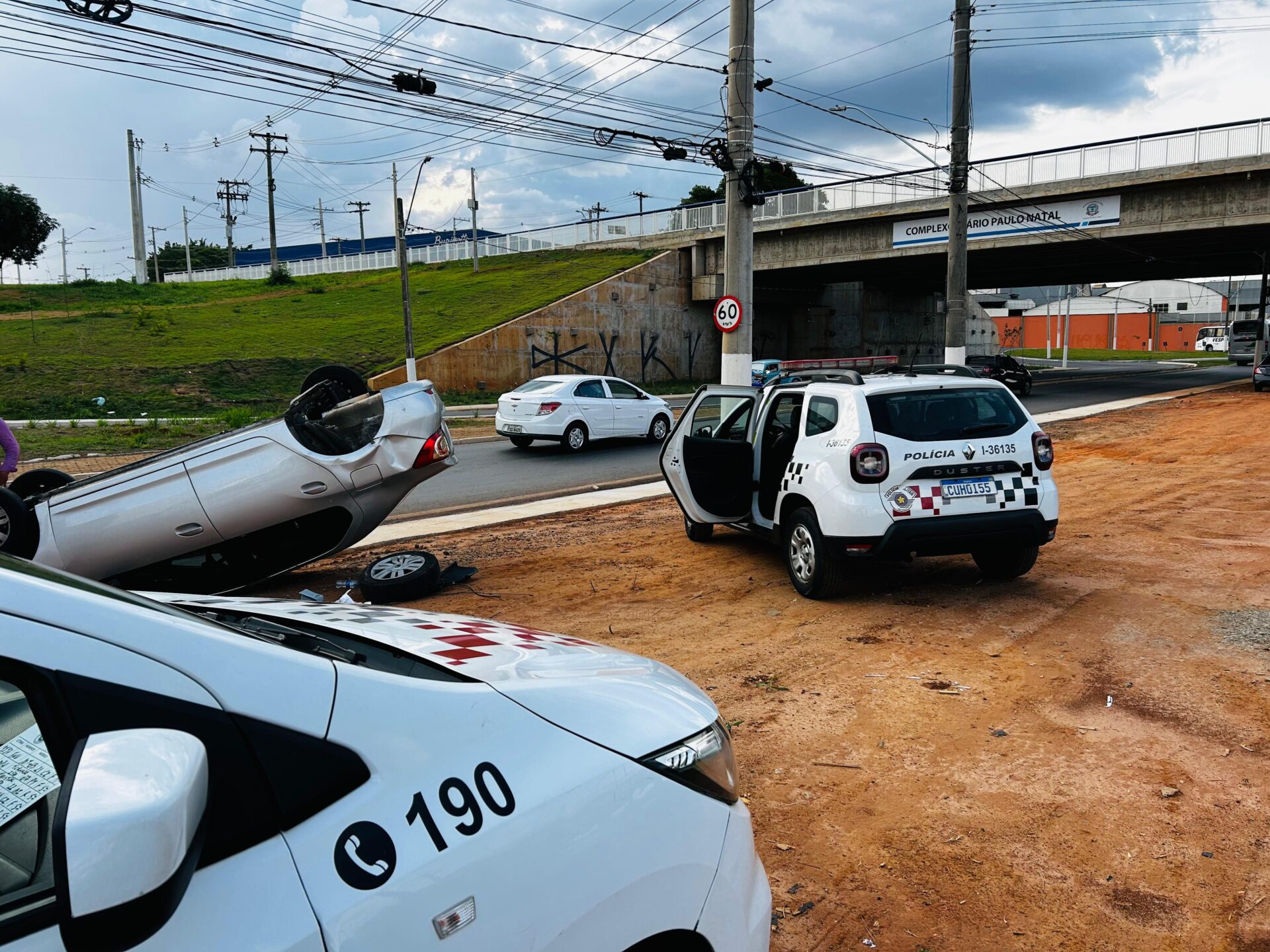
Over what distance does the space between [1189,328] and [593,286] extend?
82.1 m

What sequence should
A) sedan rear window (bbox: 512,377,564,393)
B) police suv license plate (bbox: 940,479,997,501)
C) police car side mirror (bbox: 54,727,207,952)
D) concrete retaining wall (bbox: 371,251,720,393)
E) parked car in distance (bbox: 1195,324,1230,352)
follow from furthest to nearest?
parked car in distance (bbox: 1195,324,1230,352) → concrete retaining wall (bbox: 371,251,720,393) → sedan rear window (bbox: 512,377,564,393) → police suv license plate (bbox: 940,479,997,501) → police car side mirror (bbox: 54,727,207,952)

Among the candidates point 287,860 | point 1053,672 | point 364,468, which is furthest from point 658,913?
point 364,468

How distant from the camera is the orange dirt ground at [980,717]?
3.27 metres

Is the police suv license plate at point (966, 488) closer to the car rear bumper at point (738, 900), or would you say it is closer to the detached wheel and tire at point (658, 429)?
the car rear bumper at point (738, 900)

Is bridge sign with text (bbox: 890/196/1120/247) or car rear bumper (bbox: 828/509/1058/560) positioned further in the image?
bridge sign with text (bbox: 890/196/1120/247)

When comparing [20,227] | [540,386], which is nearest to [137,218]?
[20,227]

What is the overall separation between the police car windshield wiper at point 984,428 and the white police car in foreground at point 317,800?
17.2ft

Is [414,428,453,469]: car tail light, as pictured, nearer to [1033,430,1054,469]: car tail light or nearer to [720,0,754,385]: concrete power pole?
[1033,430,1054,469]: car tail light

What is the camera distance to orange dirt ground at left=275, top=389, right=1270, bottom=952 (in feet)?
10.7

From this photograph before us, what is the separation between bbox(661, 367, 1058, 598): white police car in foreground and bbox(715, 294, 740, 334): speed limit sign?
7.33 m

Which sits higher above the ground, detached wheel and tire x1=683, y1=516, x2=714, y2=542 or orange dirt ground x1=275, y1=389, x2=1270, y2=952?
detached wheel and tire x1=683, y1=516, x2=714, y2=542

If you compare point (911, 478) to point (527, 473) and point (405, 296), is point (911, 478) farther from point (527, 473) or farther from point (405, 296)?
point (405, 296)

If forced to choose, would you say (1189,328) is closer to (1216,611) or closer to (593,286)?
(593,286)

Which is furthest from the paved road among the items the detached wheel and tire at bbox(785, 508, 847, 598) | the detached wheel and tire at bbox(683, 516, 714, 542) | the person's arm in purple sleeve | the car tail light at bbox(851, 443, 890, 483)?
the car tail light at bbox(851, 443, 890, 483)
